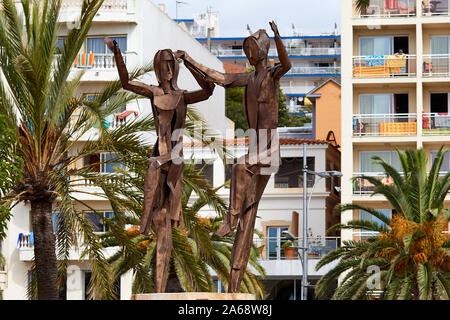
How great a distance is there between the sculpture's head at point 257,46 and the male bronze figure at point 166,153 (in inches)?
21.9

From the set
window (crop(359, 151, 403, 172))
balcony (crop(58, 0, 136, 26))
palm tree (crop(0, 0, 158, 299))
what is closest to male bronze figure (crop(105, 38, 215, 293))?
palm tree (crop(0, 0, 158, 299))

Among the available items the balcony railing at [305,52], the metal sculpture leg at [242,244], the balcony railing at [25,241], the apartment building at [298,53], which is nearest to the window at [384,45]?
the balcony railing at [25,241]

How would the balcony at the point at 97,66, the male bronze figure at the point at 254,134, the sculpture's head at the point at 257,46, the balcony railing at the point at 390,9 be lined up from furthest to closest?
the balcony railing at the point at 390,9, the balcony at the point at 97,66, the sculpture's head at the point at 257,46, the male bronze figure at the point at 254,134

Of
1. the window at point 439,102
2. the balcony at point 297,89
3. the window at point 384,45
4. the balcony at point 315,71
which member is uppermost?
the balcony at point 315,71

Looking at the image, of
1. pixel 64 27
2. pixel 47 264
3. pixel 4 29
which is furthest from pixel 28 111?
pixel 64 27

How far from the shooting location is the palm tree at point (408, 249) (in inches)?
1195

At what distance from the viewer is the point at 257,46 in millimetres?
12195

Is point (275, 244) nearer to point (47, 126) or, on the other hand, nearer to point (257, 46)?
point (47, 126)

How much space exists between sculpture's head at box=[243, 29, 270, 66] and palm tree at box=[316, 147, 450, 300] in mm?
18104

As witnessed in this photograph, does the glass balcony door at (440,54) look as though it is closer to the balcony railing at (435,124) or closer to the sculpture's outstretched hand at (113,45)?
the balcony railing at (435,124)

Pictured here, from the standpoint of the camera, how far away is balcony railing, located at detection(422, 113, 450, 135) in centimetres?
4516

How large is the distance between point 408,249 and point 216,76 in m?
19.1

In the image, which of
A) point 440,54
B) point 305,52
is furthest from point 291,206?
point 305,52

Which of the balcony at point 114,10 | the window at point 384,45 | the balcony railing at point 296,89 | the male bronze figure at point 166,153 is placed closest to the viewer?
the male bronze figure at point 166,153
